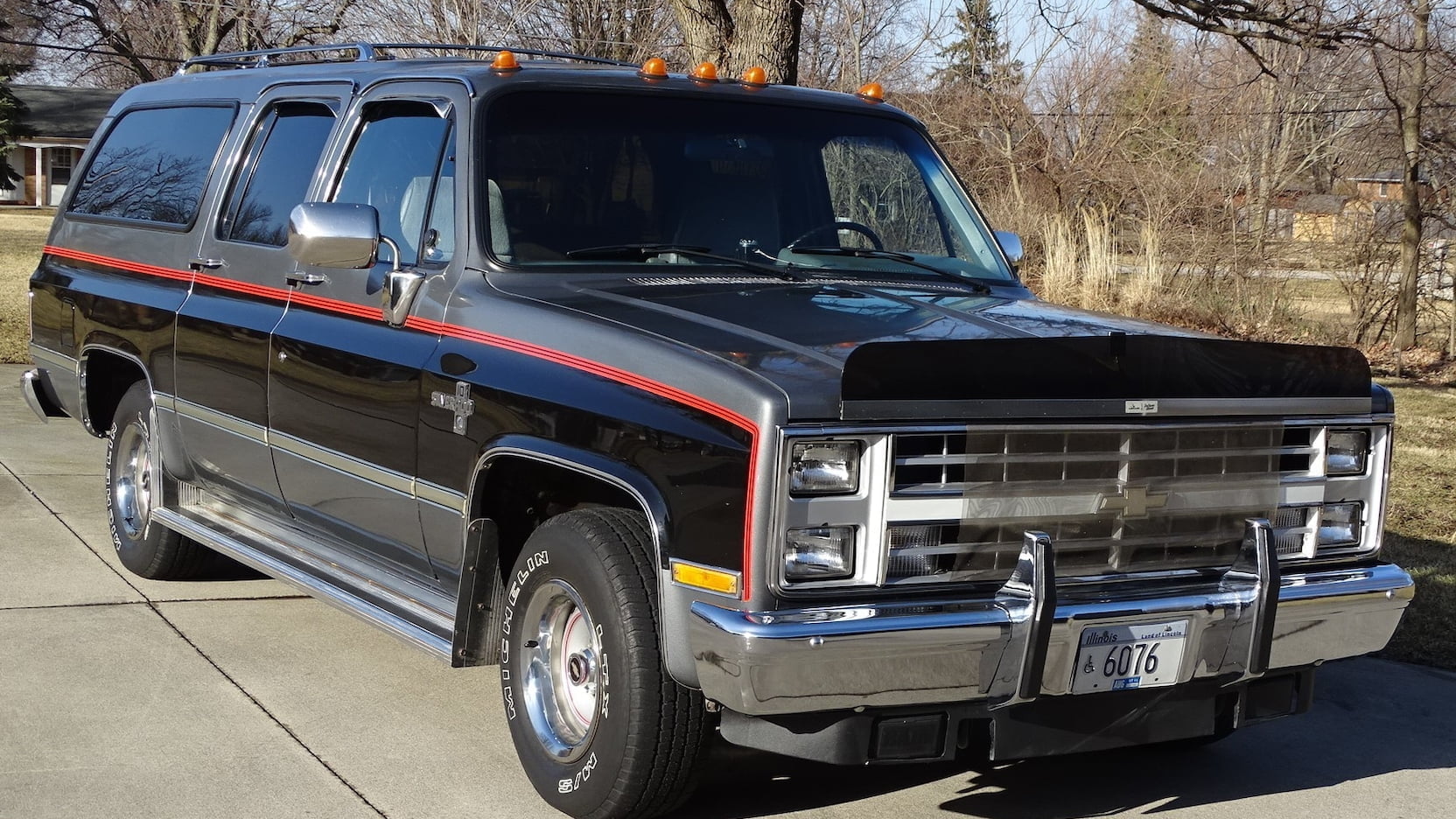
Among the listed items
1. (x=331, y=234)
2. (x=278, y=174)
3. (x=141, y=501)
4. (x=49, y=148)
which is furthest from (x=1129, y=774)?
(x=49, y=148)

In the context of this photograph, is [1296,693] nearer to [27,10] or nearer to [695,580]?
[695,580]

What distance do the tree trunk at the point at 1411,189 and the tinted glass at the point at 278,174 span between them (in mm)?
14570

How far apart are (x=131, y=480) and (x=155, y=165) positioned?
1.35m

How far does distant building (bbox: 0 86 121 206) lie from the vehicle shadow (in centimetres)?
6145

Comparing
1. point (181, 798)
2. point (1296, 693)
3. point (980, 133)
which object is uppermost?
point (980, 133)

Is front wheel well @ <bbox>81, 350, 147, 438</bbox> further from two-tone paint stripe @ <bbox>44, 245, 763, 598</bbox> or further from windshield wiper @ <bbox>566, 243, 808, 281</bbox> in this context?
windshield wiper @ <bbox>566, 243, 808, 281</bbox>

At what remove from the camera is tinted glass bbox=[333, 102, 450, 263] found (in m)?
5.05

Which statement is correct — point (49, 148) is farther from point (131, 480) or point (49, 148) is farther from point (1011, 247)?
point (1011, 247)

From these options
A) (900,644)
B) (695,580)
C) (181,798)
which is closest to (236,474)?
(181,798)

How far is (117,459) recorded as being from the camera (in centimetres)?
685

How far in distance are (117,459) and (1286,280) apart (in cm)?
1456

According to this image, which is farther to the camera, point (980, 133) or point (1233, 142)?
point (1233, 142)

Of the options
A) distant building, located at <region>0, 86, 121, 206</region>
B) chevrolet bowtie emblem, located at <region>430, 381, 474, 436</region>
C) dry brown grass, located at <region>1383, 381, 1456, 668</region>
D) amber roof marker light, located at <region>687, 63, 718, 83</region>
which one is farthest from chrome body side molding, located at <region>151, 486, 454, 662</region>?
distant building, located at <region>0, 86, 121, 206</region>

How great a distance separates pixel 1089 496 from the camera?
12.7 ft
